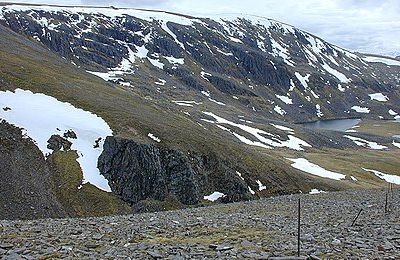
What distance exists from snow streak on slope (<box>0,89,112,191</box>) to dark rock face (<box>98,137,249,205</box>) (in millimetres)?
1621

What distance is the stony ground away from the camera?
18.8 m

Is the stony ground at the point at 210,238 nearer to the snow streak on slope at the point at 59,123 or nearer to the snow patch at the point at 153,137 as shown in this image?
the snow streak on slope at the point at 59,123

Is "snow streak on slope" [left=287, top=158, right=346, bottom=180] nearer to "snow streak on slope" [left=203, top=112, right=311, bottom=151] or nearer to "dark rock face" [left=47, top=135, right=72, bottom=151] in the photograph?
"snow streak on slope" [left=203, top=112, right=311, bottom=151]

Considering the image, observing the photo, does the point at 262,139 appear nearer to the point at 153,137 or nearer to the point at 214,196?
the point at 153,137

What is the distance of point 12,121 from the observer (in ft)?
184

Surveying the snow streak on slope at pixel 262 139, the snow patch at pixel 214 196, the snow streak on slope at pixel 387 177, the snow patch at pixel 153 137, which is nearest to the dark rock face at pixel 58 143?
the snow patch at pixel 153 137

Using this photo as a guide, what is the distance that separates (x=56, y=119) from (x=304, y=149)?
98.8 metres

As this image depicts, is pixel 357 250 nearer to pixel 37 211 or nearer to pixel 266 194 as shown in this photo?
pixel 37 211

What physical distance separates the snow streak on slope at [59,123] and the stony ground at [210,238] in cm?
2445

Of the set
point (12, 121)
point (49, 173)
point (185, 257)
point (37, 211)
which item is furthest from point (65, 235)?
point (12, 121)

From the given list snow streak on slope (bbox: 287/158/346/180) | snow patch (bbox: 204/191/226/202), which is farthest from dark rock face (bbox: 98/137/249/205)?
snow streak on slope (bbox: 287/158/346/180)

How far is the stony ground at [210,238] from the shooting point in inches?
739

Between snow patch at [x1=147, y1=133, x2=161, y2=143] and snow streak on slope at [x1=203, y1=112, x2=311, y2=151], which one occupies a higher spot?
snow streak on slope at [x1=203, y1=112, x2=311, y2=151]

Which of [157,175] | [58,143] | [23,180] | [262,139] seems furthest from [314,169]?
[23,180]
